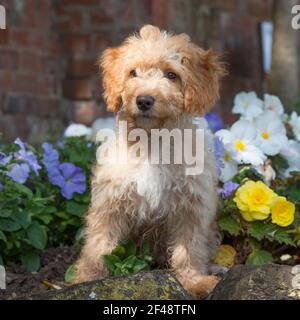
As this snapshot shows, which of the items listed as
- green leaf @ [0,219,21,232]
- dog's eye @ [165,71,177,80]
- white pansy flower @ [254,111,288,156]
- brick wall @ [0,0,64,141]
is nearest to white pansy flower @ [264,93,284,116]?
white pansy flower @ [254,111,288,156]

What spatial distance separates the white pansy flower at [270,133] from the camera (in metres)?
4.73

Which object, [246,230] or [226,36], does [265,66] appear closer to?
[226,36]

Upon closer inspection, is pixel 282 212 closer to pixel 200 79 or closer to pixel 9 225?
pixel 200 79

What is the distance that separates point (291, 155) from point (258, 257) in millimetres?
863

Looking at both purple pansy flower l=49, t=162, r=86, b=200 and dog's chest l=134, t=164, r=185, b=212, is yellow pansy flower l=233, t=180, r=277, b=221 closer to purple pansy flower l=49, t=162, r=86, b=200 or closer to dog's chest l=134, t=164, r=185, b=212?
dog's chest l=134, t=164, r=185, b=212

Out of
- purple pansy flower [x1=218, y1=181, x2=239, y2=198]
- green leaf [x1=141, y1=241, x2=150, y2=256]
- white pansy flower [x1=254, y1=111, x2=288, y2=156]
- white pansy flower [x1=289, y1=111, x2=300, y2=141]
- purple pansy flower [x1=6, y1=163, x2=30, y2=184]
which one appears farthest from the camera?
white pansy flower [x1=289, y1=111, x2=300, y2=141]

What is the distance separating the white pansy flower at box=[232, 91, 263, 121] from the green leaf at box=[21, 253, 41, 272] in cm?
168

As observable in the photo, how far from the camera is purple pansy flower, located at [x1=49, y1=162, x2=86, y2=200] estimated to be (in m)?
4.65

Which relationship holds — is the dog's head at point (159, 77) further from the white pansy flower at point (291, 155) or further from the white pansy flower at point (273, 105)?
the white pansy flower at point (273, 105)

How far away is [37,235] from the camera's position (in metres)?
4.29

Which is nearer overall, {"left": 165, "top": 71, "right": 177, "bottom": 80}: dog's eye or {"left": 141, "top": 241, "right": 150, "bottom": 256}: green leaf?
{"left": 165, "top": 71, "right": 177, "bottom": 80}: dog's eye

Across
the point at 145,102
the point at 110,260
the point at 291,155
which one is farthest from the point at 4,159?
the point at 291,155
